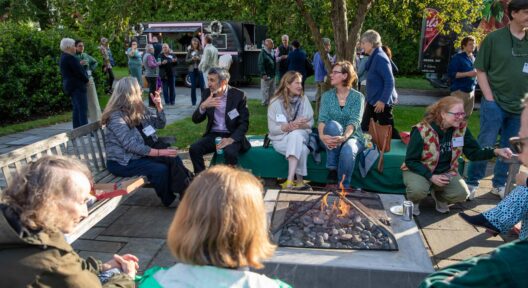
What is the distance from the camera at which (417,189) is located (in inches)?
170

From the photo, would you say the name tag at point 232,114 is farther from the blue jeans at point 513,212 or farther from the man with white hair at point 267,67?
A: the man with white hair at point 267,67

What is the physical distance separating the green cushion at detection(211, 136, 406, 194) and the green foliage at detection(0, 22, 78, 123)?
657 cm

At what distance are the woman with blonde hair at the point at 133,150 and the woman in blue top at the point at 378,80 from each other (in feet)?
10.2

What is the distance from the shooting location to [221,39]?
52.3ft

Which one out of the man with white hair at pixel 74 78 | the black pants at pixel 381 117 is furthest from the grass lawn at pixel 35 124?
the black pants at pixel 381 117

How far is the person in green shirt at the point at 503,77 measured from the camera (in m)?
Answer: 4.48

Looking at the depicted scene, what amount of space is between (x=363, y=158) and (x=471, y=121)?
5217mm

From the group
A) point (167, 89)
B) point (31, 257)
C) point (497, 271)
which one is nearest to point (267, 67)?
point (167, 89)

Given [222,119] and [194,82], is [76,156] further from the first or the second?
[194,82]

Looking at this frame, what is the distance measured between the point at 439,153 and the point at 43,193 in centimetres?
364

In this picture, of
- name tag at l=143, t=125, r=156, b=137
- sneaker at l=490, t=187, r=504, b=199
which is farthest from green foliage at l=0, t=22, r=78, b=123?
sneaker at l=490, t=187, r=504, b=199

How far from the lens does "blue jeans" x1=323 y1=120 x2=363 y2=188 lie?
4805 millimetres

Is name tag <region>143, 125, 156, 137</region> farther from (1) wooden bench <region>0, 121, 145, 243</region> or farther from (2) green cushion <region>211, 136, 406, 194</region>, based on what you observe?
(2) green cushion <region>211, 136, 406, 194</region>

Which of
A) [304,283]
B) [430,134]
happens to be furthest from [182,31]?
[304,283]
